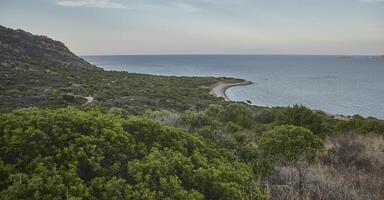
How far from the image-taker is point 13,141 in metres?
3.75

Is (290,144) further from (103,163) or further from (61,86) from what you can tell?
(61,86)

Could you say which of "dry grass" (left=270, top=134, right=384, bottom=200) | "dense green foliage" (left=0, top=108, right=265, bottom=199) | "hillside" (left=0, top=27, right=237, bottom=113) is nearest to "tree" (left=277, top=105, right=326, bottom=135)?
"dry grass" (left=270, top=134, right=384, bottom=200)

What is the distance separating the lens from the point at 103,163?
13.0ft

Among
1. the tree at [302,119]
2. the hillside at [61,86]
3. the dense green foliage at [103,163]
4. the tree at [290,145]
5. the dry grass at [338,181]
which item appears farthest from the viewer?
the hillside at [61,86]

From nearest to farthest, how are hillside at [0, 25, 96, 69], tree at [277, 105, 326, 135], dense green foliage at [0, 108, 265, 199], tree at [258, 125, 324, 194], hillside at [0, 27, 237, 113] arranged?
dense green foliage at [0, 108, 265, 199] < tree at [258, 125, 324, 194] < tree at [277, 105, 326, 135] < hillside at [0, 27, 237, 113] < hillside at [0, 25, 96, 69]

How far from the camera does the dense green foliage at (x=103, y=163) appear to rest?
3.44 m

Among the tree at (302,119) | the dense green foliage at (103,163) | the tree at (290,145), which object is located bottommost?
the tree at (302,119)

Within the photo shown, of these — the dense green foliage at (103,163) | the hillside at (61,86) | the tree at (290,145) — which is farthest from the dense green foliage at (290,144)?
the hillside at (61,86)

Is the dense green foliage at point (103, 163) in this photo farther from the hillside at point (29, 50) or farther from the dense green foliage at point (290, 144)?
the hillside at point (29, 50)

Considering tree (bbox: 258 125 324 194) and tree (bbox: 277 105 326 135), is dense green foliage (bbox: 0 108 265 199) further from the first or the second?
tree (bbox: 277 105 326 135)

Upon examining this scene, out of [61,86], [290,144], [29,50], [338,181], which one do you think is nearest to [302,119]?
[290,144]

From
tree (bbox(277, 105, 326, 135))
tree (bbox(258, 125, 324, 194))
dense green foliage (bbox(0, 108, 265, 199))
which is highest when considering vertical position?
dense green foliage (bbox(0, 108, 265, 199))

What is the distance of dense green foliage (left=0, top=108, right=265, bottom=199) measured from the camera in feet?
11.3

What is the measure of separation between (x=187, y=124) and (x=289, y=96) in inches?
2523
